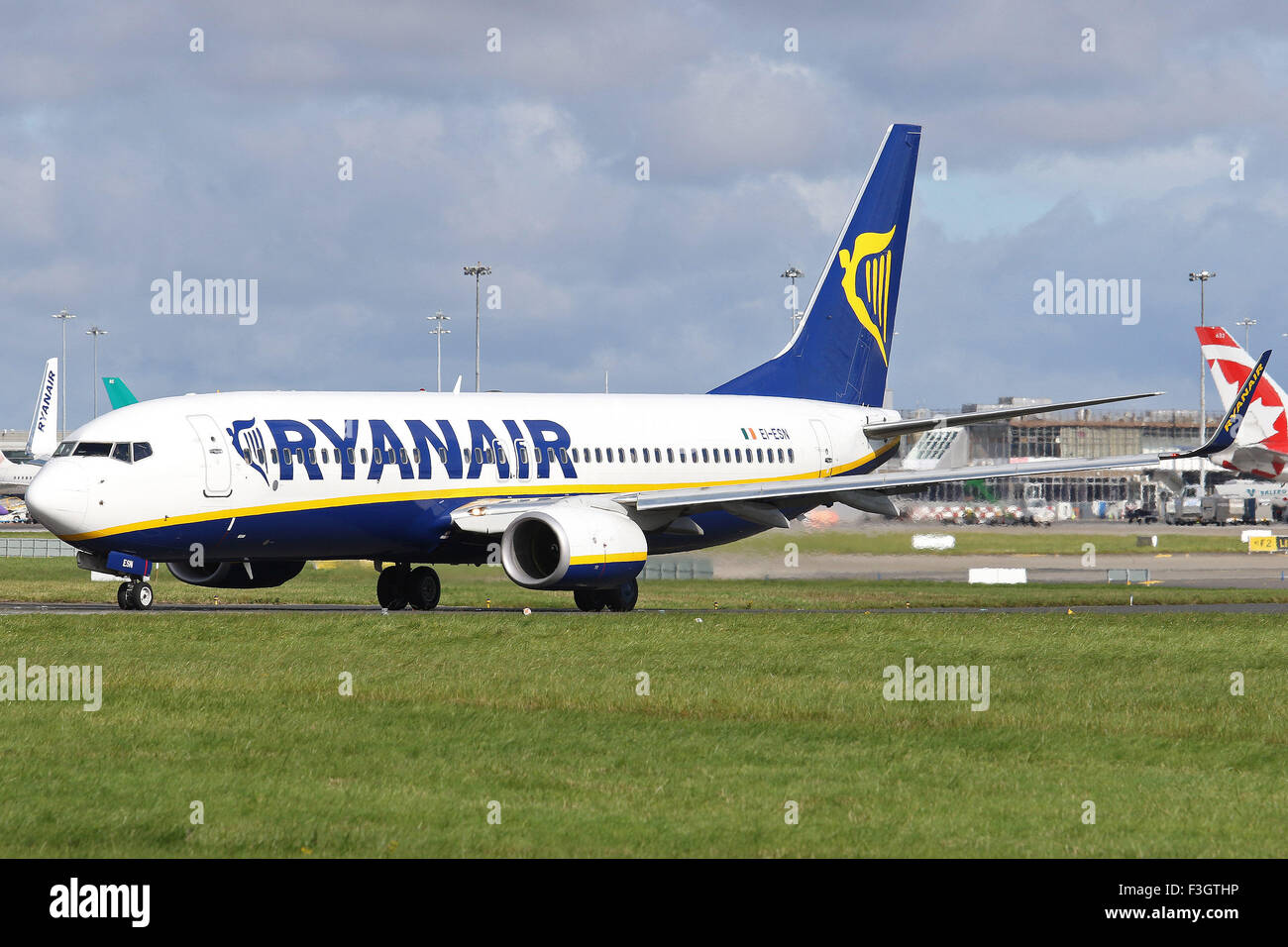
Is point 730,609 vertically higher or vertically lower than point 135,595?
lower

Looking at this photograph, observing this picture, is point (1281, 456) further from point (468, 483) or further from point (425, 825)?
point (425, 825)

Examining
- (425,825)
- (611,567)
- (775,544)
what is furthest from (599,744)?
(775,544)

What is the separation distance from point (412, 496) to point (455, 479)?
1175 millimetres

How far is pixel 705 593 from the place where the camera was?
43.6m

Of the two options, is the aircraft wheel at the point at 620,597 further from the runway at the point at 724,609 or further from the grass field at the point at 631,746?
the grass field at the point at 631,746

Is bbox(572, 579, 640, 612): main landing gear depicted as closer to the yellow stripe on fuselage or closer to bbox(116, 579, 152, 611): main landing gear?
the yellow stripe on fuselage

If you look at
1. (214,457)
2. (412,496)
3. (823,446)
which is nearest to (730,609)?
(823,446)

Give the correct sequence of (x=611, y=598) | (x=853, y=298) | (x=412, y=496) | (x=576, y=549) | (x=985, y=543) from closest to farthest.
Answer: (x=576, y=549) < (x=412, y=496) < (x=611, y=598) < (x=853, y=298) < (x=985, y=543)

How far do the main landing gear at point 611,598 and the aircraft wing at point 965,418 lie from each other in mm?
7851

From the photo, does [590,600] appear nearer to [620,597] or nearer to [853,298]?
[620,597]

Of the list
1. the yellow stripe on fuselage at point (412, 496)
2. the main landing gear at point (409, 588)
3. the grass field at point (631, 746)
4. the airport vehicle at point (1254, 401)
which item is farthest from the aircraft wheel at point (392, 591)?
the airport vehicle at point (1254, 401)

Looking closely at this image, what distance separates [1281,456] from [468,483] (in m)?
55.7
